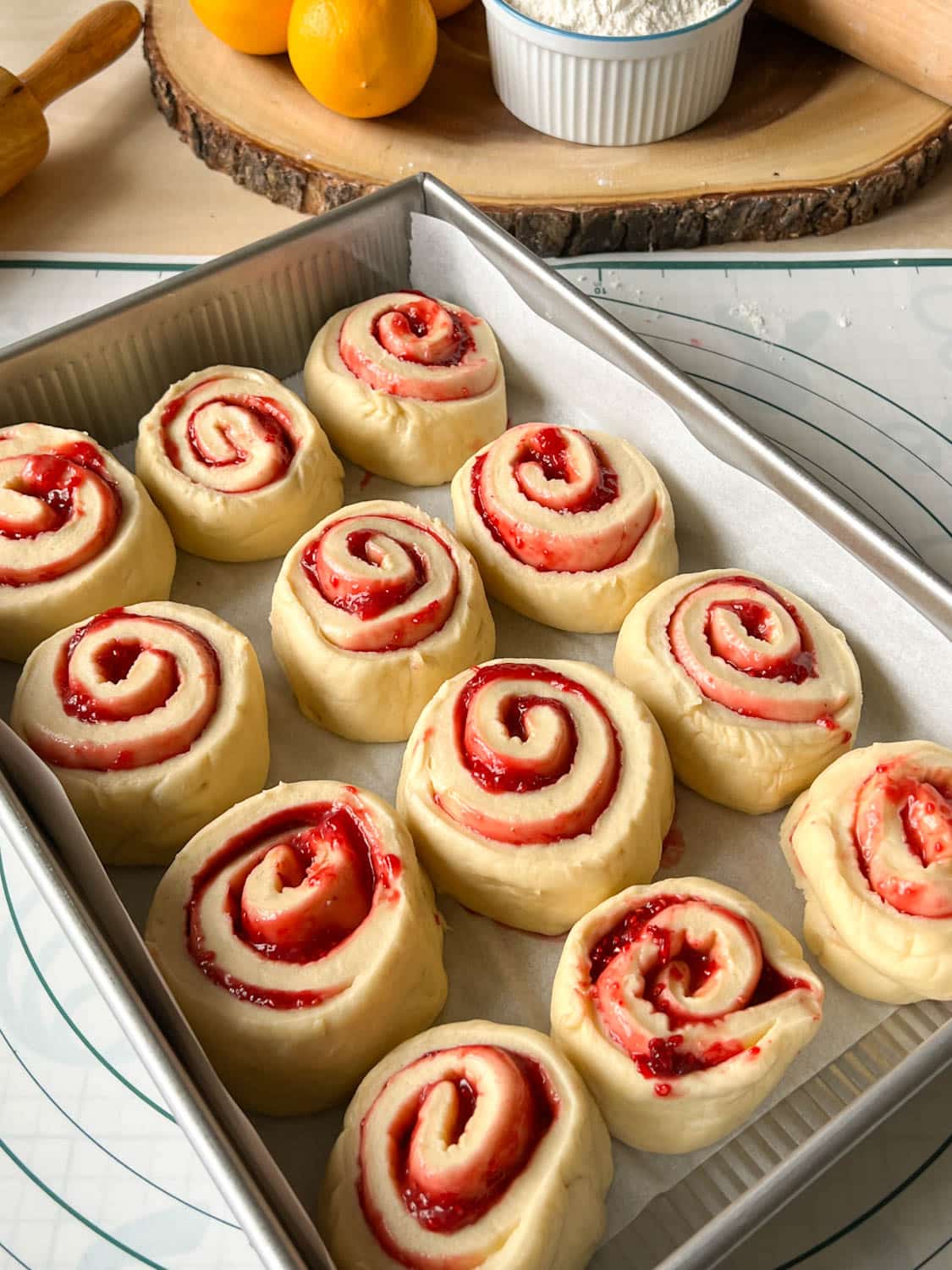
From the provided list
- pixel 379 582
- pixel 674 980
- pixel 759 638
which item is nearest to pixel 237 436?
pixel 379 582

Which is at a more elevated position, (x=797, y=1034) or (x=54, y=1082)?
(x=797, y=1034)

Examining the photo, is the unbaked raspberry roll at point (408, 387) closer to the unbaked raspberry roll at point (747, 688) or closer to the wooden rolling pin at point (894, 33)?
the unbaked raspberry roll at point (747, 688)

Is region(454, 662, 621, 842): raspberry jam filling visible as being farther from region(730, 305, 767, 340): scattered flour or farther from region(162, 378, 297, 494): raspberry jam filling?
region(730, 305, 767, 340): scattered flour

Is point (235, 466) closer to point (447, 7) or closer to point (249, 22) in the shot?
point (249, 22)

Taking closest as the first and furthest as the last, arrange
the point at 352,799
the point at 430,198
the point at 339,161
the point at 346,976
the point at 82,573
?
1. the point at 346,976
2. the point at 352,799
3. the point at 82,573
4. the point at 430,198
5. the point at 339,161

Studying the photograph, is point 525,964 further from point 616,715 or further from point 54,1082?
point 54,1082

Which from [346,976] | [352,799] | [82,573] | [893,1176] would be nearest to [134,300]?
[82,573]
